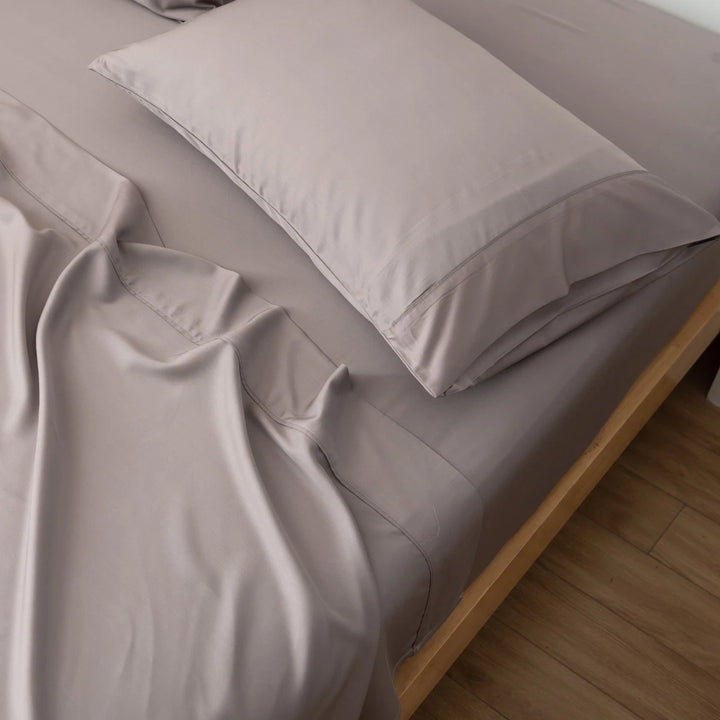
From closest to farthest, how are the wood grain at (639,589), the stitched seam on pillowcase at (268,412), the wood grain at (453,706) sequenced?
the stitched seam on pillowcase at (268,412)
the wood grain at (453,706)
the wood grain at (639,589)

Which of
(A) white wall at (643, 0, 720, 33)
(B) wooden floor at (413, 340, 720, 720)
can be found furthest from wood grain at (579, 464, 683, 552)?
(A) white wall at (643, 0, 720, 33)

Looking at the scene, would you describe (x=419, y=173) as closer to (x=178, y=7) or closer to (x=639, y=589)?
(x=178, y=7)

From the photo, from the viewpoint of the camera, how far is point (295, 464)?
0.91 meters

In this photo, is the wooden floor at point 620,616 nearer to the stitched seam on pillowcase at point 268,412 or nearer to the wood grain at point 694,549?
the wood grain at point 694,549

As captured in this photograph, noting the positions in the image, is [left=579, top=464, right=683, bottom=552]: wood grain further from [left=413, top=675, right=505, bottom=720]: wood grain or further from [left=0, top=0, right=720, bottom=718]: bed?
[left=413, top=675, right=505, bottom=720]: wood grain

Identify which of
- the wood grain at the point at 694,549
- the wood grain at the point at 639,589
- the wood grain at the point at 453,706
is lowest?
the wood grain at the point at 453,706

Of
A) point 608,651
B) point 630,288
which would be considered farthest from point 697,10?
point 608,651

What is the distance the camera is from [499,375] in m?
1.06

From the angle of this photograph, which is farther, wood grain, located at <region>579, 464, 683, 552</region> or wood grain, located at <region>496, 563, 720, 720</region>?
→ wood grain, located at <region>579, 464, 683, 552</region>

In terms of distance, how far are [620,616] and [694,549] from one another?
0.64 ft

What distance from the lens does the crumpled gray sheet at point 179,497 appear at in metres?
0.76

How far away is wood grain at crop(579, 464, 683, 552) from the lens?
1.52m

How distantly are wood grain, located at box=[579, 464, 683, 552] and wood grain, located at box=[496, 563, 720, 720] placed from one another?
0.15 m

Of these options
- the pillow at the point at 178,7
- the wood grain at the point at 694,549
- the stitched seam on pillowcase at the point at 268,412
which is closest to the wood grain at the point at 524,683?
the wood grain at the point at 694,549
